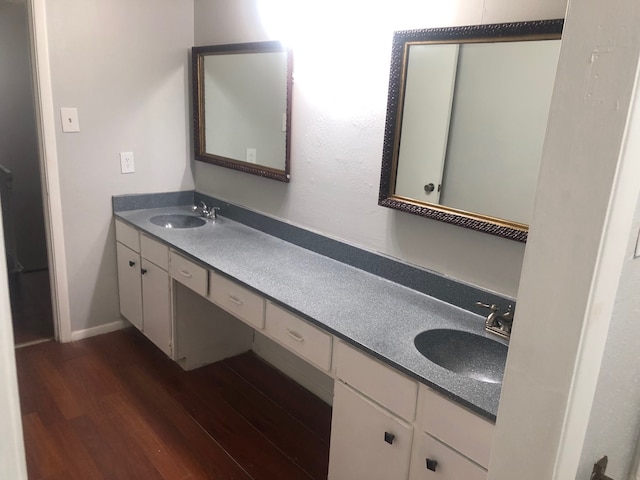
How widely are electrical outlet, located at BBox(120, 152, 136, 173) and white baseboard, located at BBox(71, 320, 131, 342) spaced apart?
3.14 ft

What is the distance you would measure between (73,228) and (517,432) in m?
2.70

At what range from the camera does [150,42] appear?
2.91 meters

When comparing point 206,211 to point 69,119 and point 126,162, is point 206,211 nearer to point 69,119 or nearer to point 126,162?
point 126,162

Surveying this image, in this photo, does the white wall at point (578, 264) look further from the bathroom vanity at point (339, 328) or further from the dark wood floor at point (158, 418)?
the dark wood floor at point (158, 418)

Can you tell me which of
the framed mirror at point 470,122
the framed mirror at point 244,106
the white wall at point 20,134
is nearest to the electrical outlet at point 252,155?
the framed mirror at point 244,106

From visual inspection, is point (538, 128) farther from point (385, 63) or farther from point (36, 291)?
point (36, 291)

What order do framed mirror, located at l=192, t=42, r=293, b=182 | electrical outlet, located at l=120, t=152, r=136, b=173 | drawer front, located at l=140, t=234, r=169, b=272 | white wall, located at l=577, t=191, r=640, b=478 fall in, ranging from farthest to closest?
electrical outlet, located at l=120, t=152, r=136, b=173 → drawer front, located at l=140, t=234, r=169, b=272 → framed mirror, located at l=192, t=42, r=293, b=182 → white wall, located at l=577, t=191, r=640, b=478

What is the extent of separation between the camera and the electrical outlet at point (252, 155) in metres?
2.69

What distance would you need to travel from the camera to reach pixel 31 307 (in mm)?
3434

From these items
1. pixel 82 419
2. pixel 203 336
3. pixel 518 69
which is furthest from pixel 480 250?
pixel 82 419

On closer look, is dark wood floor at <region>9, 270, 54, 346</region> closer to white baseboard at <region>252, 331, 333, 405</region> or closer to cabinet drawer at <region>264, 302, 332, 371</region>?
white baseboard at <region>252, 331, 333, 405</region>

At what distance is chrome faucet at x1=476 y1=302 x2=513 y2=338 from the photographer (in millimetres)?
1637

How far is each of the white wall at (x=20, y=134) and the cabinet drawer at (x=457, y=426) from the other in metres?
3.64

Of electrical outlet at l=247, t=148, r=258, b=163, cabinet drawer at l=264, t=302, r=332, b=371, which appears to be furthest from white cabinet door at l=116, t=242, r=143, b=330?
cabinet drawer at l=264, t=302, r=332, b=371
